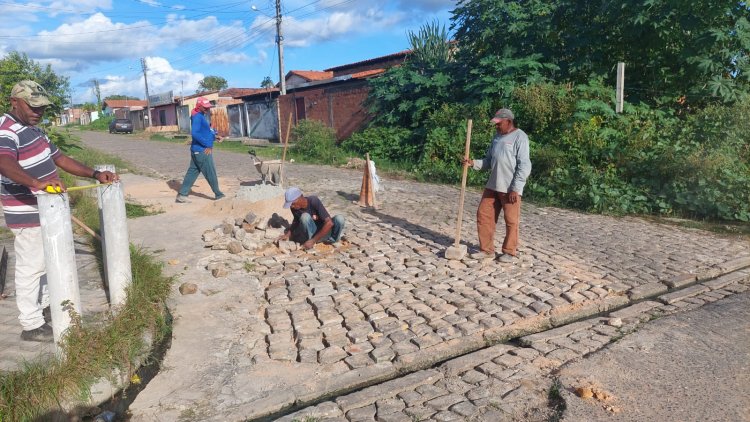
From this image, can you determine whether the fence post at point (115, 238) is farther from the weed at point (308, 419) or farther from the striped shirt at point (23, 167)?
the weed at point (308, 419)

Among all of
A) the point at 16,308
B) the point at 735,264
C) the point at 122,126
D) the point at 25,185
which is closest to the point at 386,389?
the point at 25,185

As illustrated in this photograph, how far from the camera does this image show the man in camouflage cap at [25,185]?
365cm

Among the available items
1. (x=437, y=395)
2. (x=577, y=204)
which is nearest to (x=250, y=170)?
(x=577, y=204)

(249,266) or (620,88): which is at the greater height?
(620,88)

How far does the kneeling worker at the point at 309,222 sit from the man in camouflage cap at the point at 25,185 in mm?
2792

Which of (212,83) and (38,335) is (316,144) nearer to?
(38,335)

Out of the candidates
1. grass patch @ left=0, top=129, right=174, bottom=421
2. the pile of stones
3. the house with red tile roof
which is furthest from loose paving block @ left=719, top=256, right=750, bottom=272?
the house with red tile roof

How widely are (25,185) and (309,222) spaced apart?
132 inches

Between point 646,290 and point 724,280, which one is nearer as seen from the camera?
point 646,290

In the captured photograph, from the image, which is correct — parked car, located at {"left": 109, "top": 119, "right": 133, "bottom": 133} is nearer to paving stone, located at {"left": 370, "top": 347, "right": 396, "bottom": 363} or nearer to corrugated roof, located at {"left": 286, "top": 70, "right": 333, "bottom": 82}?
corrugated roof, located at {"left": 286, "top": 70, "right": 333, "bottom": 82}

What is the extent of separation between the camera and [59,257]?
3.41m

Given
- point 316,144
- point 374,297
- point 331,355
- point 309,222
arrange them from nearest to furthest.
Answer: point 331,355, point 374,297, point 309,222, point 316,144

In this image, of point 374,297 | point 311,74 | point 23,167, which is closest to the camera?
point 23,167

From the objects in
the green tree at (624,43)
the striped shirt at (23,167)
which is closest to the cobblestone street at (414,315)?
the striped shirt at (23,167)
